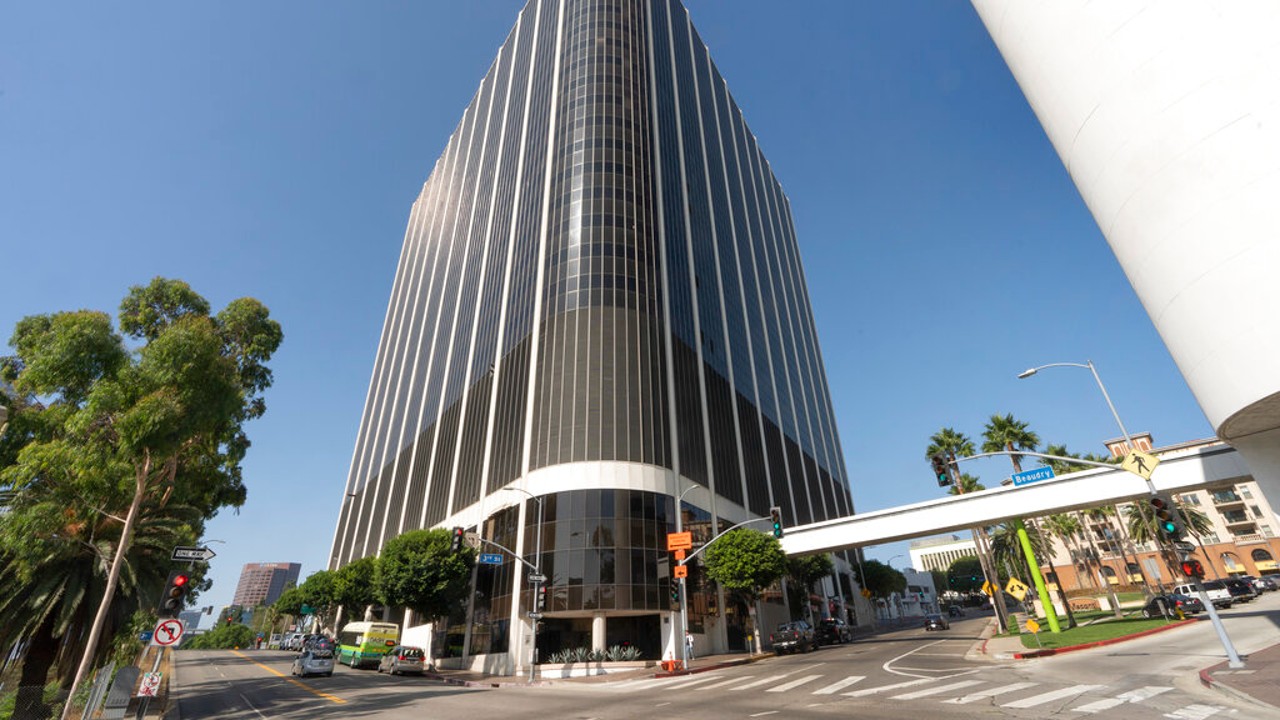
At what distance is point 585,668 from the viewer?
111ft

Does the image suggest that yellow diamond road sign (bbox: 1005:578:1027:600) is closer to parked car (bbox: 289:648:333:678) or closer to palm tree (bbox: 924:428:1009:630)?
palm tree (bbox: 924:428:1009:630)

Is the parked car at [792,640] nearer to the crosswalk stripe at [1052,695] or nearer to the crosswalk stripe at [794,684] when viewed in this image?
the crosswalk stripe at [794,684]

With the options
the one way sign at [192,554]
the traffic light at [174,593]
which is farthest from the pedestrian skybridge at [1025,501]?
the traffic light at [174,593]

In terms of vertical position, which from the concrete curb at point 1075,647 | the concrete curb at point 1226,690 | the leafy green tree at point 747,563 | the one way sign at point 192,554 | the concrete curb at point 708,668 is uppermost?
the leafy green tree at point 747,563

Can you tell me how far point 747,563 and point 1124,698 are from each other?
1078 inches

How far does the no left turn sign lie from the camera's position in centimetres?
1274

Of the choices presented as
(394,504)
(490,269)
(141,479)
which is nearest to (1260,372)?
(141,479)

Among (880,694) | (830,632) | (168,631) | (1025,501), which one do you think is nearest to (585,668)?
(880,694)

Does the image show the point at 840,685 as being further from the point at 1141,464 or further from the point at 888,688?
the point at 1141,464

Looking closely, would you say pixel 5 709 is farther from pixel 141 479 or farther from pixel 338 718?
pixel 338 718

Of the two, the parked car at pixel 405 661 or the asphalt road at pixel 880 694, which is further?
the parked car at pixel 405 661

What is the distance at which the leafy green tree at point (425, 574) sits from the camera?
40562 millimetres

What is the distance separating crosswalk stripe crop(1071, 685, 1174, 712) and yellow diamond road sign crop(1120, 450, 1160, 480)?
7543 millimetres

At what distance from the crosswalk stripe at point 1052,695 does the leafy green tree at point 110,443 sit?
2504 centimetres
